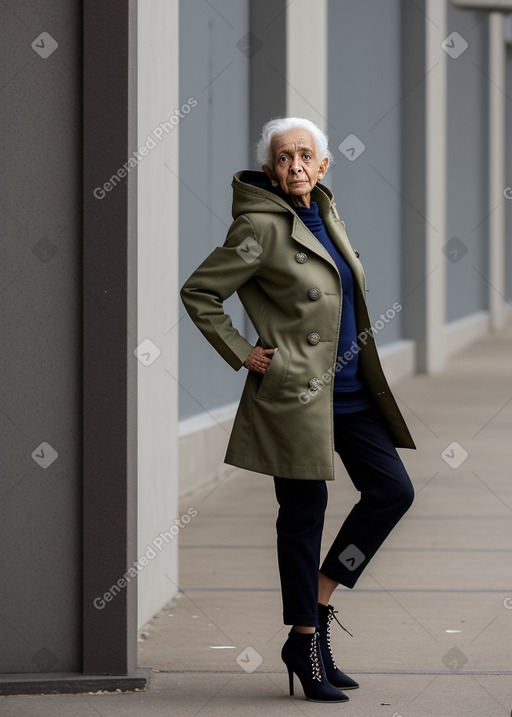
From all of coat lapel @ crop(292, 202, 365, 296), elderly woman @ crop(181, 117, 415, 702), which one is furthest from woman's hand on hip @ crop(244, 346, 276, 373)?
coat lapel @ crop(292, 202, 365, 296)

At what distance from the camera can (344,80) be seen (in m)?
15.4

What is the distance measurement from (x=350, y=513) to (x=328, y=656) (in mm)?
475

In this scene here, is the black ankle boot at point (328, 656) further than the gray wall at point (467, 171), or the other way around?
the gray wall at point (467, 171)

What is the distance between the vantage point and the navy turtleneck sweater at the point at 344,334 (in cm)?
450

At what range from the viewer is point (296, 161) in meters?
4.43

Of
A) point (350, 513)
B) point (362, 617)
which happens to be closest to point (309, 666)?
point (350, 513)

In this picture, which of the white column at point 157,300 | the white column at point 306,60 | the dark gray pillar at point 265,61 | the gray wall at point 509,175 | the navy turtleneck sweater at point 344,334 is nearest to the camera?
the navy turtleneck sweater at point 344,334

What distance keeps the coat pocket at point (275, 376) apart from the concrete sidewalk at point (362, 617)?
943mm

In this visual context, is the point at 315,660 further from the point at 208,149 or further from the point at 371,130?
the point at 371,130

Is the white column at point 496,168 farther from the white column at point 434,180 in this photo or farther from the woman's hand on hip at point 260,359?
the woman's hand on hip at point 260,359

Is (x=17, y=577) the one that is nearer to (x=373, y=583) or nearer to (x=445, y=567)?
(x=373, y=583)

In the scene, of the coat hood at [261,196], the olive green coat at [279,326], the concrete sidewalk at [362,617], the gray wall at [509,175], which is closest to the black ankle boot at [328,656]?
the concrete sidewalk at [362,617]

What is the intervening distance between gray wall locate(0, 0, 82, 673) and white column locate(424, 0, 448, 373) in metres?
14.7

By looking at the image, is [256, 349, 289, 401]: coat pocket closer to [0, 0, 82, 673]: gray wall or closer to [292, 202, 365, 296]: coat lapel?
[292, 202, 365, 296]: coat lapel
